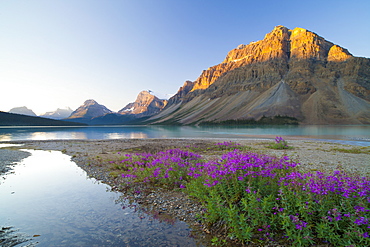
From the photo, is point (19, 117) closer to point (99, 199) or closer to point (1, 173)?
point (1, 173)

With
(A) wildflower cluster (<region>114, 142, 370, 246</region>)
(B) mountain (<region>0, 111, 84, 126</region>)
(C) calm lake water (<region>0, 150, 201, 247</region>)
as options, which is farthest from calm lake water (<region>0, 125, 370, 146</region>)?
(B) mountain (<region>0, 111, 84, 126</region>)

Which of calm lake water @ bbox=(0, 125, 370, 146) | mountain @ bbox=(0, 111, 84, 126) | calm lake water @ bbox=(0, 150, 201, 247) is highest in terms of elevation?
mountain @ bbox=(0, 111, 84, 126)

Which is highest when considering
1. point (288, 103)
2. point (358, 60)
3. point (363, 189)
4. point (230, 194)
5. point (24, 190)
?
point (358, 60)

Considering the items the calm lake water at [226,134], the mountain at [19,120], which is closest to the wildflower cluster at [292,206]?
the calm lake water at [226,134]

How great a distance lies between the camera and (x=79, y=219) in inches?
271

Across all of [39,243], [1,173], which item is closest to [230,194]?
[39,243]

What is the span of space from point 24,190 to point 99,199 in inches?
180

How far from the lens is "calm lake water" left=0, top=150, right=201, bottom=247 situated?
567 cm

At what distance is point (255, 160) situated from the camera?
6934 mm

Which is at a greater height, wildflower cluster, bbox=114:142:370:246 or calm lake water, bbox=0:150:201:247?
wildflower cluster, bbox=114:142:370:246

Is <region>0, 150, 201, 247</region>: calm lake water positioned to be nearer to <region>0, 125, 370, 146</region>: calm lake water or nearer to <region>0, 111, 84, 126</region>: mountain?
<region>0, 125, 370, 146</region>: calm lake water

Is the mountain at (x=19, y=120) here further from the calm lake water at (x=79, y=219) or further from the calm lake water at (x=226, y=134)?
the calm lake water at (x=79, y=219)

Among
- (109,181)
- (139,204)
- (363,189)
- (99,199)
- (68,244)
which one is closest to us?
(363,189)

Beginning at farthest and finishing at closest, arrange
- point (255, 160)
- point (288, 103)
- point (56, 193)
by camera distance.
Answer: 1. point (288, 103)
2. point (56, 193)
3. point (255, 160)
